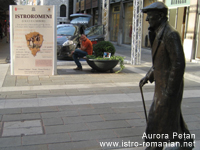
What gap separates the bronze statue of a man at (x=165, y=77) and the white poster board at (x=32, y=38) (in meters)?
6.26

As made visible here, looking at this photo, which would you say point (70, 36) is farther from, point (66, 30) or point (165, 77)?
→ point (165, 77)

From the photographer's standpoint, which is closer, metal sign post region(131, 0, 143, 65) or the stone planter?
the stone planter

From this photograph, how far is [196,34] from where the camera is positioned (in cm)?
1345

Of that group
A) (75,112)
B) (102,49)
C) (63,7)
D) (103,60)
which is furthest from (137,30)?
(63,7)

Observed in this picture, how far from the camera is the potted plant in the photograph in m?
9.20

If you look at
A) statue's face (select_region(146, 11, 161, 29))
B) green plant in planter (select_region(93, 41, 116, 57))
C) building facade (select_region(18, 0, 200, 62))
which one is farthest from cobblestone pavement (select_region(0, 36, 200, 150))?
building facade (select_region(18, 0, 200, 62))

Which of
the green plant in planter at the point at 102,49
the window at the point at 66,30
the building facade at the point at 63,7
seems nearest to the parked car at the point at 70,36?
the window at the point at 66,30

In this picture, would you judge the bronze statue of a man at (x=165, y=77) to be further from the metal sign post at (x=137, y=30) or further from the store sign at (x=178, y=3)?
the store sign at (x=178, y=3)

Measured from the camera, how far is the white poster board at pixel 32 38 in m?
8.50

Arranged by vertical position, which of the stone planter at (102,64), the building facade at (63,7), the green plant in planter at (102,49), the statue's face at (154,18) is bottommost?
the stone planter at (102,64)

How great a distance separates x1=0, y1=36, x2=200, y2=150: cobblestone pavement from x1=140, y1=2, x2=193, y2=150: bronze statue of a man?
91 centimetres

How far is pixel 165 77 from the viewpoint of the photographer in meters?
2.85

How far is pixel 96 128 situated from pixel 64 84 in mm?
3428

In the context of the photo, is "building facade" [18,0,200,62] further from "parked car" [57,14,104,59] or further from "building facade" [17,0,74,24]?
"building facade" [17,0,74,24]
